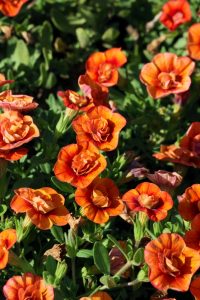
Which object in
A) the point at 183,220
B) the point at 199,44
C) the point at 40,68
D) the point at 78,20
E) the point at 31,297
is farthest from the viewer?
the point at 78,20

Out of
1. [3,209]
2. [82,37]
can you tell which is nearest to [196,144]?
[3,209]

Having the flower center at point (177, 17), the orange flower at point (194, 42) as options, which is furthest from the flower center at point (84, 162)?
the flower center at point (177, 17)

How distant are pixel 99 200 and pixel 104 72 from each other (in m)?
0.74

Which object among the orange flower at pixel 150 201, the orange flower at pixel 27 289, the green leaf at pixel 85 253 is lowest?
the green leaf at pixel 85 253

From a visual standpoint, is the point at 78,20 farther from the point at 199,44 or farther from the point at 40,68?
the point at 199,44

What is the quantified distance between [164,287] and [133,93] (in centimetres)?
114

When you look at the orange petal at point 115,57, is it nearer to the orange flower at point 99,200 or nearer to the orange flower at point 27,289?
the orange flower at point 99,200

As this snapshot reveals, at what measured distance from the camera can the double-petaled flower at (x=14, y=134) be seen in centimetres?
185

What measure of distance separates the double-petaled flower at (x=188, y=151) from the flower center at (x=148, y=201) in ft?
1.12

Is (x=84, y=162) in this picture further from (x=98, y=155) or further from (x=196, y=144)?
(x=196, y=144)

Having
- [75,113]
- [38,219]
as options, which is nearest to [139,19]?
Result: [75,113]

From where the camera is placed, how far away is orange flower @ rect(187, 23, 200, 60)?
2553 millimetres

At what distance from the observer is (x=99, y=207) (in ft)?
6.07

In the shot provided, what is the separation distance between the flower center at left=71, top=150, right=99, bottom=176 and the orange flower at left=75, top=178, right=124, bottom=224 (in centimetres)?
5
